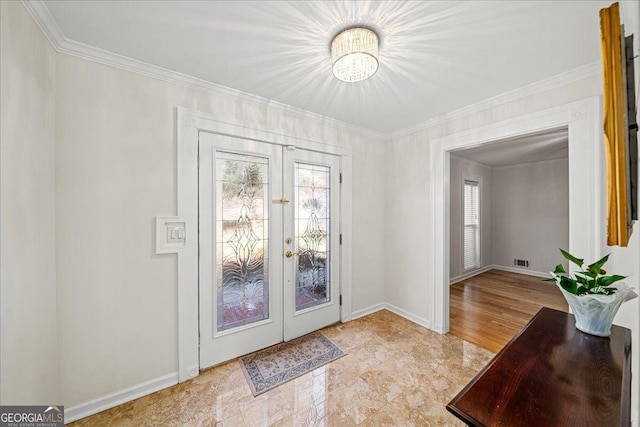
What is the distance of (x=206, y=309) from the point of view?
196cm

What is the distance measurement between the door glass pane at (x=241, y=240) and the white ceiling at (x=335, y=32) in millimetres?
742

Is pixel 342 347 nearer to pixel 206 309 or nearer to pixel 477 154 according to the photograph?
pixel 206 309

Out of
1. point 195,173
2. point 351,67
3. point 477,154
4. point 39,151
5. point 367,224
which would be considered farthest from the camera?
point 477,154

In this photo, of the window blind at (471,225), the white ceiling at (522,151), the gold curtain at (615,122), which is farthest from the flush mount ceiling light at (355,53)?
the window blind at (471,225)

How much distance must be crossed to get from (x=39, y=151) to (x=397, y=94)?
252 centimetres

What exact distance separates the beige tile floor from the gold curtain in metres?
1.53

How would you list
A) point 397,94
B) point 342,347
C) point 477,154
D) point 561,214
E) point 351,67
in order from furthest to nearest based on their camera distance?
point 561,214 → point 477,154 → point 342,347 → point 397,94 → point 351,67

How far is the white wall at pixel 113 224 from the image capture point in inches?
58.5

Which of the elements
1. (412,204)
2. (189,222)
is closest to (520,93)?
(412,204)

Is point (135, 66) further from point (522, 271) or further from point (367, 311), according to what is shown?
point (522, 271)

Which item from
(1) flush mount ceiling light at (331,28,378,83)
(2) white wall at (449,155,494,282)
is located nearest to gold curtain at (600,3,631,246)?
(1) flush mount ceiling light at (331,28,378,83)

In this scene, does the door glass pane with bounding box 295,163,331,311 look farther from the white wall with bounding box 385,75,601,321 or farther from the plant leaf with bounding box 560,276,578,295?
the plant leaf with bounding box 560,276,578,295

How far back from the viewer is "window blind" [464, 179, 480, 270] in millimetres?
4820

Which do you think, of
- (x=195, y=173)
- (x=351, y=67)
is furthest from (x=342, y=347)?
(x=351, y=67)
